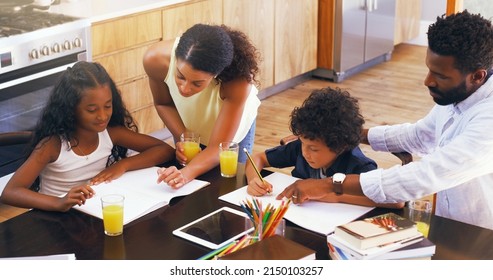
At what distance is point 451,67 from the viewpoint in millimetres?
2033

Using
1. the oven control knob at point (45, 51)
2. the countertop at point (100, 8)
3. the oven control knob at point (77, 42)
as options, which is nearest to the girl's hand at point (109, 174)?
the oven control knob at point (45, 51)

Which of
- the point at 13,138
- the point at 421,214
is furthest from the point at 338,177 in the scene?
the point at 13,138

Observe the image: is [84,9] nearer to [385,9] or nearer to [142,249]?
[142,249]

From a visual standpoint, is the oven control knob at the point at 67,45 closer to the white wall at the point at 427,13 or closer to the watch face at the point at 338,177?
the watch face at the point at 338,177

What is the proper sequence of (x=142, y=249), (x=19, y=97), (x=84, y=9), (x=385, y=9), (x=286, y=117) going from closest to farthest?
(x=142, y=249), (x=19, y=97), (x=84, y=9), (x=286, y=117), (x=385, y=9)

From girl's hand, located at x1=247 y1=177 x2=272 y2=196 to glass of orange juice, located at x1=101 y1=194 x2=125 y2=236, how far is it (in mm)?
379

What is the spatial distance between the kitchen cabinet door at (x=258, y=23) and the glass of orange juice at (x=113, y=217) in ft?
8.95

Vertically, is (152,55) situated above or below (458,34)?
below

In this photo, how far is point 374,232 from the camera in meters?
1.70

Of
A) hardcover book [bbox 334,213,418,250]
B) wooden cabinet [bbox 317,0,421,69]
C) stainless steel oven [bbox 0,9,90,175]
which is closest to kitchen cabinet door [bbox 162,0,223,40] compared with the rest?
stainless steel oven [bbox 0,9,90,175]

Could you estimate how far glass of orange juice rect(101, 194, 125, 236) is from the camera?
1.86 meters

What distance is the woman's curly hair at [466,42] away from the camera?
79.5 inches
